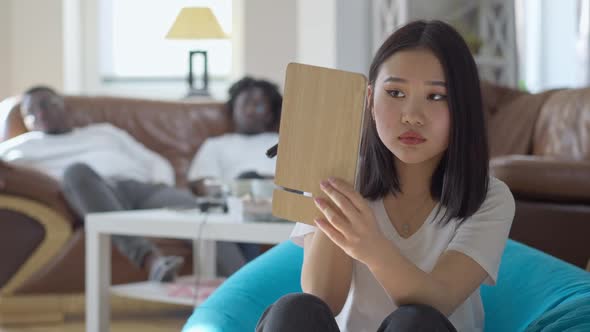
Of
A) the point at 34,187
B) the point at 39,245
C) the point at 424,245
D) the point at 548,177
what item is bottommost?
the point at 39,245

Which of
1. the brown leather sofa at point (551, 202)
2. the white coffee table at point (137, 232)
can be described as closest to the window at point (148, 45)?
the white coffee table at point (137, 232)

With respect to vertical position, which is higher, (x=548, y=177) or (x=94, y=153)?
(x=548, y=177)

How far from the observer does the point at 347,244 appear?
1262 mm

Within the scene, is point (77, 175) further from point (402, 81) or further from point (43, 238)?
point (402, 81)

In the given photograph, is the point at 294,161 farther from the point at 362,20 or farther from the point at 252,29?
the point at 252,29

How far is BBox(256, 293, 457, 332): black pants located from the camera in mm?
1257

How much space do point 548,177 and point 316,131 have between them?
5.74ft

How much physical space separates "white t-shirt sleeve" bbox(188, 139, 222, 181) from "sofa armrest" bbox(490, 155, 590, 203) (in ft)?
5.11

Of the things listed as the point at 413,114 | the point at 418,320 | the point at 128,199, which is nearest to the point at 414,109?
the point at 413,114

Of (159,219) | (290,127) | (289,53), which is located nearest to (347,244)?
(290,127)

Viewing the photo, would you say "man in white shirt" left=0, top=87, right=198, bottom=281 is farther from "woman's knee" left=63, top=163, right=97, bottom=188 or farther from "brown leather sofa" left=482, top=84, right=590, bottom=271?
"brown leather sofa" left=482, top=84, right=590, bottom=271

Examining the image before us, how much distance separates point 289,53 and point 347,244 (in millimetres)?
4994

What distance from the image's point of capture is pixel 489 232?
4.75ft

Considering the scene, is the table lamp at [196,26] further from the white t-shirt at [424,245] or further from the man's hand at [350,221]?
the man's hand at [350,221]
